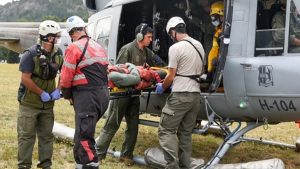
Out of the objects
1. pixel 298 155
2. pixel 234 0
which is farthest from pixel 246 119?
pixel 298 155

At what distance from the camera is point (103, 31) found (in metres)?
7.61

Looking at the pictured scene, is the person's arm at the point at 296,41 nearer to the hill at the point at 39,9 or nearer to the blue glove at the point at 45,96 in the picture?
the blue glove at the point at 45,96

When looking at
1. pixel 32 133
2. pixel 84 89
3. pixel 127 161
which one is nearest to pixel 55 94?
pixel 32 133

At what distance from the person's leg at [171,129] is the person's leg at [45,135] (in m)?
1.32

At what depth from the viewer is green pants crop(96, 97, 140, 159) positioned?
6.37 metres

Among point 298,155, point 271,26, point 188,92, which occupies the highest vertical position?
point 271,26

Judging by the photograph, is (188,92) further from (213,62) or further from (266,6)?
(266,6)

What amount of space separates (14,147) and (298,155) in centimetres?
441

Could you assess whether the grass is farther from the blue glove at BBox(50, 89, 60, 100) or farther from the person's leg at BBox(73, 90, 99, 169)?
the person's leg at BBox(73, 90, 99, 169)

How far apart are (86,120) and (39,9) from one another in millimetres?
175843

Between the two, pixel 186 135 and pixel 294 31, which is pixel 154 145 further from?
pixel 294 31

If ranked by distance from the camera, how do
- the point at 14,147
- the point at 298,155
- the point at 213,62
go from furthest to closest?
the point at 298,155 → the point at 14,147 → the point at 213,62

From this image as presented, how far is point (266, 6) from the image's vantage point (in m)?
5.57

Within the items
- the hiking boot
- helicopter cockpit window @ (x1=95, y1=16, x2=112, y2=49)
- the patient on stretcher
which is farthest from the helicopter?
helicopter cockpit window @ (x1=95, y1=16, x2=112, y2=49)
